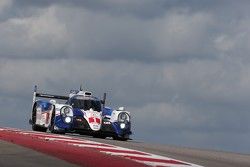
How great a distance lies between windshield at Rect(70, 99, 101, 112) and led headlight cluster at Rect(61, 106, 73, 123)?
1.29 metres

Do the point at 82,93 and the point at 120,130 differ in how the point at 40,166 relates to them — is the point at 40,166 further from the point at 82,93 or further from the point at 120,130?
the point at 82,93

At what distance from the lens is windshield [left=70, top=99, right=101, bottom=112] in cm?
3038

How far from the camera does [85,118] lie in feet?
96.3

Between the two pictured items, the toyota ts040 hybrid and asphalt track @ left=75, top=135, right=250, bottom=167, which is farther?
the toyota ts040 hybrid

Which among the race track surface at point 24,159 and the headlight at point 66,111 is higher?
the headlight at point 66,111

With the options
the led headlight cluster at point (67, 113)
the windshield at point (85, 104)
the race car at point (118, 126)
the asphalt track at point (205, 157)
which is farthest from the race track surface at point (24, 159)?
the windshield at point (85, 104)

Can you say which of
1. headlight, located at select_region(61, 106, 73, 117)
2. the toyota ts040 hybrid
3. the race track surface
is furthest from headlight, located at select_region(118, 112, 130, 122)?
the race track surface

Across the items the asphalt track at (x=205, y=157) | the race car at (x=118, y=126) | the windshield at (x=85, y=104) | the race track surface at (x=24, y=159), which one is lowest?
the race track surface at (x=24, y=159)

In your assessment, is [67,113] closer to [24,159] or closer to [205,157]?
[205,157]

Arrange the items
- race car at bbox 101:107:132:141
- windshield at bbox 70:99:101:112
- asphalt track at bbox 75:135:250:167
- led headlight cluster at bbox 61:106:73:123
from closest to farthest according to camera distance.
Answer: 1. asphalt track at bbox 75:135:250:167
2. led headlight cluster at bbox 61:106:73:123
3. race car at bbox 101:107:132:141
4. windshield at bbox 70:99:101:112

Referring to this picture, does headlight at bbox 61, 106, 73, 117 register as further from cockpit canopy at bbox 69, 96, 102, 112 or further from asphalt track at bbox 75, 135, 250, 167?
asphalt track at bbox 75, 135, 250, 167

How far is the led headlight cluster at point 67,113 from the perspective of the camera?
28864 mm

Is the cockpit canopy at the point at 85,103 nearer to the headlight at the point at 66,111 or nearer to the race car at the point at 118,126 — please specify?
the race car at the point at 118,126

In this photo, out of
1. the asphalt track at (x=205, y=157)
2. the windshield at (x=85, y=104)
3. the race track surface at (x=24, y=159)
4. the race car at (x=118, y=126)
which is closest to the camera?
the race track surface at (x=24, y=159)
